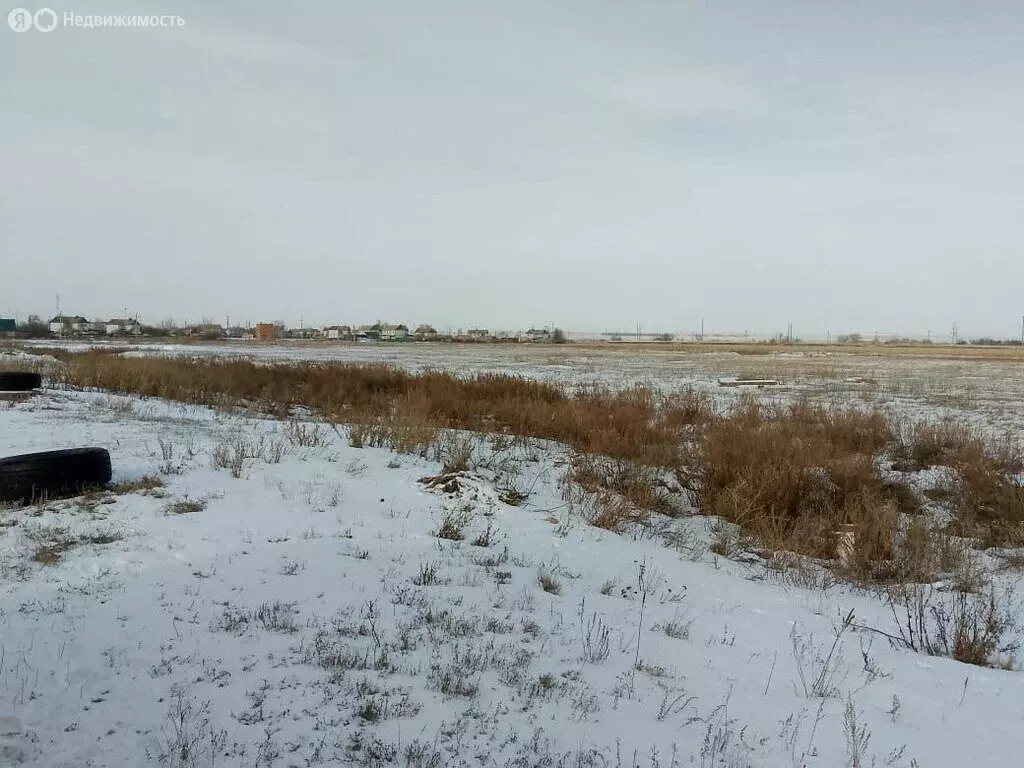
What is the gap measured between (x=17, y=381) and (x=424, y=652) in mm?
14741

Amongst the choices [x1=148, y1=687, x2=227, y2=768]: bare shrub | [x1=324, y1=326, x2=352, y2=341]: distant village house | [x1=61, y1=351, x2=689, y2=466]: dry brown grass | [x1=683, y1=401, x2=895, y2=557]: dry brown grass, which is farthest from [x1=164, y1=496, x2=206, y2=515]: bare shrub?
[x1=324, y1=326, x2=352, y2=341]: distant village house

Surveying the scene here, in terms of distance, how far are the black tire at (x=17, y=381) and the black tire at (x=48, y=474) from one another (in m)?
9.47

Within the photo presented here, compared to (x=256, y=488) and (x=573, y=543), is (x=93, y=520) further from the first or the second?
(x=573, y=543)

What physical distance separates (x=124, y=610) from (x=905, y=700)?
514 centimetres

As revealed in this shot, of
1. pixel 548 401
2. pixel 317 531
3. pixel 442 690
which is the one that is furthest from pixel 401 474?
pixel 548 401

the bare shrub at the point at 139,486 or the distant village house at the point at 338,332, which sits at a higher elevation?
the distant village house at the point at 338,332

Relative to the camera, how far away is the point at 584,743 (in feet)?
10.1

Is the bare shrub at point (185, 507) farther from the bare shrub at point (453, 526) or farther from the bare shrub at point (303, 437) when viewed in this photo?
the bare shrub at point (303, 437)

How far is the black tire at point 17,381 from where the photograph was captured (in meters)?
13.5

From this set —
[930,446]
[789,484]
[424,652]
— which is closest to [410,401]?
[789,484]

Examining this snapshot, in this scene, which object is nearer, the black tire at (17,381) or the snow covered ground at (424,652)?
the snow covered ground at (424,652)

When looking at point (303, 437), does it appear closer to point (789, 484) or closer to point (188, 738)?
point (188, 738)

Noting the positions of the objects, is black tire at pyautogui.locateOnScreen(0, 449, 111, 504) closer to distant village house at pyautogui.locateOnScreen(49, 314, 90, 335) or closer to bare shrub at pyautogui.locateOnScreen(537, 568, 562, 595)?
bare shrub at pyautogui.locateOnScreen(537, 568, 562, 595)

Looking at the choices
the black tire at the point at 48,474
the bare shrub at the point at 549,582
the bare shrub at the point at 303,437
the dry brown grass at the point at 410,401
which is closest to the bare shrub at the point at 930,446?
the dry brown grass at the point at 410,401
